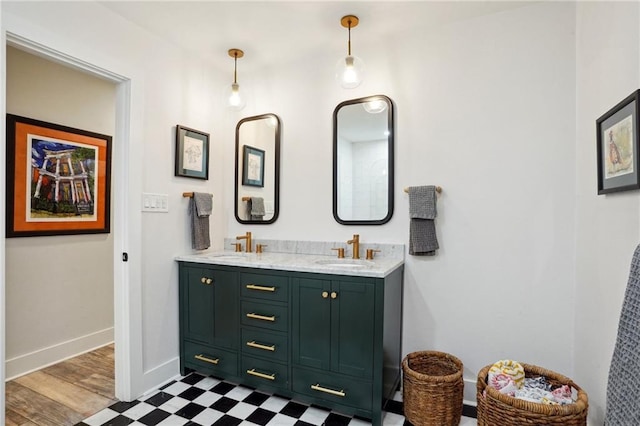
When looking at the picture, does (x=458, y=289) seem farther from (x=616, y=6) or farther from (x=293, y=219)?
(x=616, y=6)

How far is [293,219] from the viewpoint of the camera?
2594 millimetres

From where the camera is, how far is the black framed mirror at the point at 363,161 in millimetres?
2271

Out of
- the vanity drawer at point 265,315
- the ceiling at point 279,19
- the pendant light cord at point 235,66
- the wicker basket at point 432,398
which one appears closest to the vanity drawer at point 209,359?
the vanity drawer at point 265,315

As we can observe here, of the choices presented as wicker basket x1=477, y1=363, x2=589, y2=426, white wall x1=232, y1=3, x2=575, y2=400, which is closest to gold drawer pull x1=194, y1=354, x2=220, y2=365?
white wall x1=232, y1=3, x2=575, y2=400

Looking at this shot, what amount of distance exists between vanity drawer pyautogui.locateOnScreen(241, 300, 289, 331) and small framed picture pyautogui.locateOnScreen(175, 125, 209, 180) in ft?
3.41

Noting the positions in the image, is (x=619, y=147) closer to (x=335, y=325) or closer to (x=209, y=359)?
(x=335, y=325)

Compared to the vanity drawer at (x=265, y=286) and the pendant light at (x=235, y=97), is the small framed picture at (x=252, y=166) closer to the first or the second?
the pendant light at (x=235, y=97)

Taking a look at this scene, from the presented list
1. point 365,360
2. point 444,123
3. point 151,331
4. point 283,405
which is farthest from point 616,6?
point 151,331

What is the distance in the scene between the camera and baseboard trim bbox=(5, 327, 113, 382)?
7.66 feet

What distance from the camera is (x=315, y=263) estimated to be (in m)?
2.12

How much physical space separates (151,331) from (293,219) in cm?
122

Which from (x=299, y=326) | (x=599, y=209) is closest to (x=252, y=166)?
(x=299, y=326)

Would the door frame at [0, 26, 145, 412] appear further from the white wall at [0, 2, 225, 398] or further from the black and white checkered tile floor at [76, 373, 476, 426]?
the black and white checkered tile floor at [76, 373, 476, 426]

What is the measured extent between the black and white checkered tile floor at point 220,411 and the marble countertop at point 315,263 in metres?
0.80
